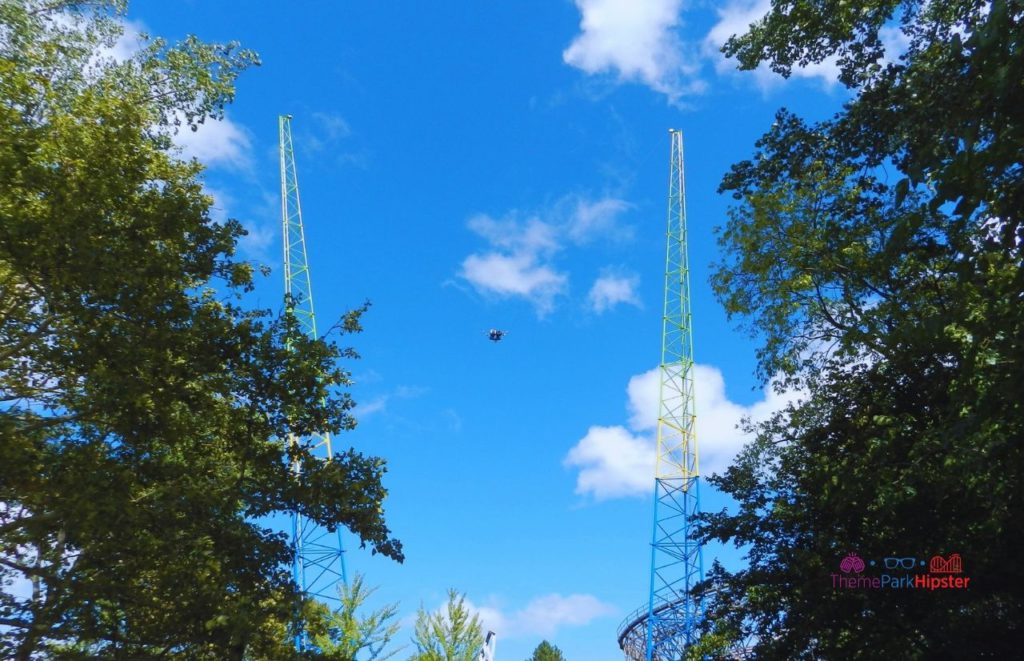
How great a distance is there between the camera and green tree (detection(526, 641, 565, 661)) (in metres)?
83.4

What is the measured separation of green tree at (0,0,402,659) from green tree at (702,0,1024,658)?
8218 mm

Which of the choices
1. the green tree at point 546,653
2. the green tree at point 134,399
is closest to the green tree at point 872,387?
the green tree at point 134,399

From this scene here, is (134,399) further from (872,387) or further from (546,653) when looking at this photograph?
(546,653)

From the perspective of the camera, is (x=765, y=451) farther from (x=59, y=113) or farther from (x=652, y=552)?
(x=652, y=552)

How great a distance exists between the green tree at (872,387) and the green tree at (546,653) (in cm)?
7092

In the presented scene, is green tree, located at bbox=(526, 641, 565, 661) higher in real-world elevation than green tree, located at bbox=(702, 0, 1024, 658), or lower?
higher

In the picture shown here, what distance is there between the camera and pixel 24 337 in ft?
40.7

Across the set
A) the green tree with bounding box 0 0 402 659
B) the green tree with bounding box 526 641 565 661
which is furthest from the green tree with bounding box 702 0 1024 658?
the green tree with bounding box 526 641 565 661

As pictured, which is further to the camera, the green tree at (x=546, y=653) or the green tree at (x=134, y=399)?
the green tree at (x=546, y=653)

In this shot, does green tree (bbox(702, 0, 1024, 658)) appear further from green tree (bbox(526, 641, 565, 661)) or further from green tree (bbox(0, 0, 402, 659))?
green tree (bbox(526, 641, 565, 661))

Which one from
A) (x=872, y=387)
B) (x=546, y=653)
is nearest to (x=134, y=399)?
(x=872, y=387)

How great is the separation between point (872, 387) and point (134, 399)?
42.8 ft

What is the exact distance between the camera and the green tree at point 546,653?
83438mm

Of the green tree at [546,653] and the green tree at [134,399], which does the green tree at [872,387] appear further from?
the green tree at [546,653]
